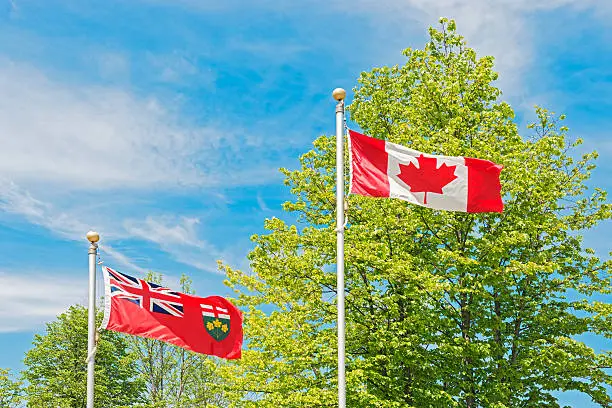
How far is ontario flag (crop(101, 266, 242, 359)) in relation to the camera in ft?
48.7

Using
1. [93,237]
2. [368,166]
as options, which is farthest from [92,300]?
[368,166]

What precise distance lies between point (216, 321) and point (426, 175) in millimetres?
6020

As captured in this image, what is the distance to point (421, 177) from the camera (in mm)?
16703

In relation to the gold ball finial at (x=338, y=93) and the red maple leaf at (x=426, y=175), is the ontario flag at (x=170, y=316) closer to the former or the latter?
the red maple leaf at (x=426, y=175)

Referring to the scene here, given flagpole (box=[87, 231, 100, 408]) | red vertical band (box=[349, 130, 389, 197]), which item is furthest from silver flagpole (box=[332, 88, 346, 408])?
flagpole (box=[87, 231, 100, 408])

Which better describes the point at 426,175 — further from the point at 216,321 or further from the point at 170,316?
the point at 170,316

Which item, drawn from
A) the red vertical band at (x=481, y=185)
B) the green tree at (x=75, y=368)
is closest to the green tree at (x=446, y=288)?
the red vertical band at (x=481, y=185)

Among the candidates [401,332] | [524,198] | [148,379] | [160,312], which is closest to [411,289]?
[401,332]

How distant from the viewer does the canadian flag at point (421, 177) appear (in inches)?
631

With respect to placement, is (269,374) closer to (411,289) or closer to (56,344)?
(411,289)

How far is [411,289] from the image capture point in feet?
75.6

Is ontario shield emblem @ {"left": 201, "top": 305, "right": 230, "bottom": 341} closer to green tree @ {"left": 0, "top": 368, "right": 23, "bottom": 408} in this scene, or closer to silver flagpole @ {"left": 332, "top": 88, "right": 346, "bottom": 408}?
silver flagpole @ {"left": 332, "top": 88, "right": 346, "bottom": 408}

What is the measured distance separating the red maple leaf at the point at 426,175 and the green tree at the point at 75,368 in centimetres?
3000

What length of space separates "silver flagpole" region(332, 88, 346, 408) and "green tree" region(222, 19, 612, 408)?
285 inches
